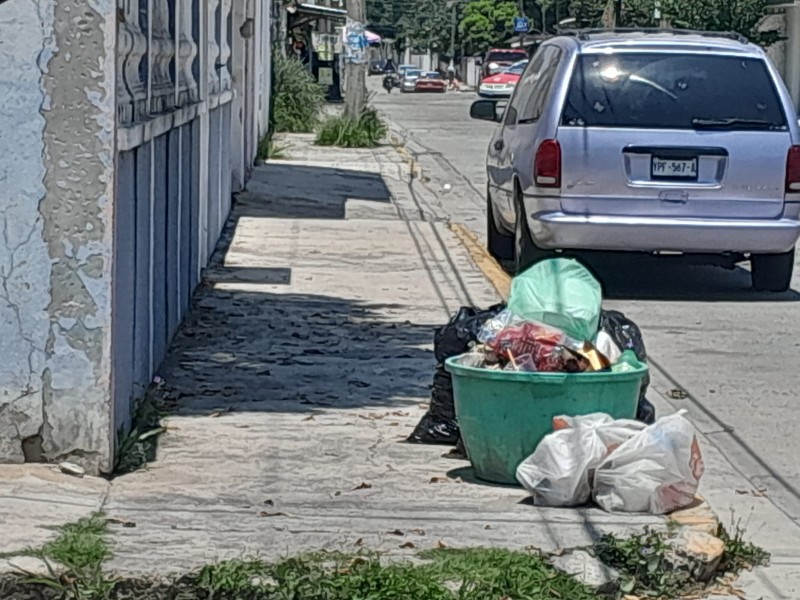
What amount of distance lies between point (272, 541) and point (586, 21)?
195 feet

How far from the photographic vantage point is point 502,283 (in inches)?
469

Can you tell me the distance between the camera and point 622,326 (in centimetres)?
683

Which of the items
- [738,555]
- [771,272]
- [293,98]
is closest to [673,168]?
[771,272]

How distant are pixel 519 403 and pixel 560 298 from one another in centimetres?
62

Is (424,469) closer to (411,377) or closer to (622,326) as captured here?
(622,326)

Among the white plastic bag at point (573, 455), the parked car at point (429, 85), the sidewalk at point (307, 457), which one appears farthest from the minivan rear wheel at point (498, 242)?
the parked car at point (429, 85)

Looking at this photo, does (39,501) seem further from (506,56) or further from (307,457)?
(506,56)

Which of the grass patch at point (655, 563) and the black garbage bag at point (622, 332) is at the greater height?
the black garbage bag at point (622, 332)

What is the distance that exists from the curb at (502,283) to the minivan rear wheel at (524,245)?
24 centimetres

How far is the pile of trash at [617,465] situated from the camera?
5.78 m

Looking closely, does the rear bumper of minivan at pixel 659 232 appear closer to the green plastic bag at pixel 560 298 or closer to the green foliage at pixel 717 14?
the green plastic bag at pixel 560 298

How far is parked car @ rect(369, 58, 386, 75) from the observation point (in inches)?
4026

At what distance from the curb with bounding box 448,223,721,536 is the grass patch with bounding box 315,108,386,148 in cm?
1126

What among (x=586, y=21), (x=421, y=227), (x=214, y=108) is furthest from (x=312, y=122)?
(x=586, y=21)
